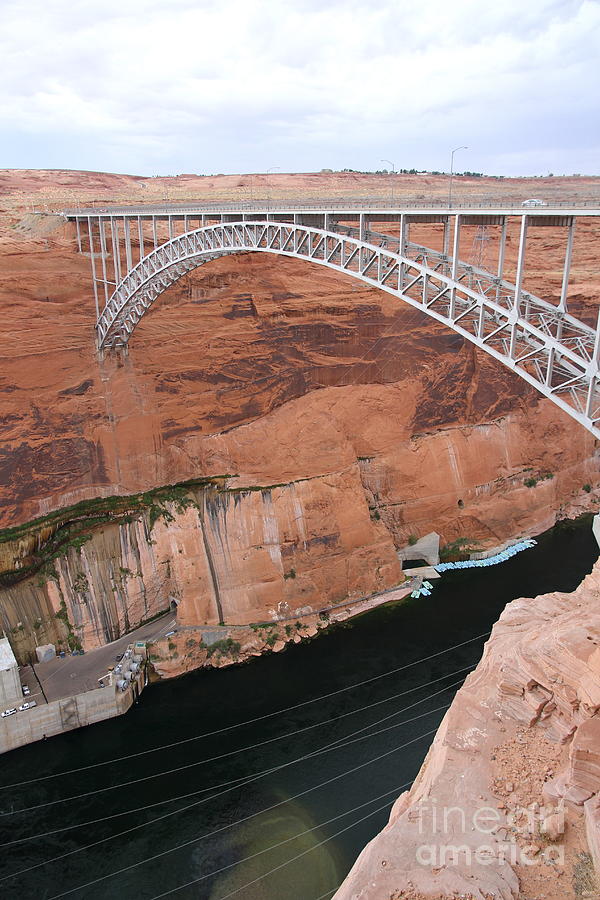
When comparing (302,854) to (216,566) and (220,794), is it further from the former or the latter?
(216,566)

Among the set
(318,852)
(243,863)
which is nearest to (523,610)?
(318,852)

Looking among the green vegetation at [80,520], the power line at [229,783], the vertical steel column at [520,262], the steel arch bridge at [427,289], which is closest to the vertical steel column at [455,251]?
the steel arch bridge at [427,289]

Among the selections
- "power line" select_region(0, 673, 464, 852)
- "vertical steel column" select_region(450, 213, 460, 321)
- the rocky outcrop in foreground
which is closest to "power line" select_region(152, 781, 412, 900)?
"power line" select_region(0, 673, 464, 852)

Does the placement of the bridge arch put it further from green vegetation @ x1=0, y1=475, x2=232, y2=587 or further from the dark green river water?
the dark green river water

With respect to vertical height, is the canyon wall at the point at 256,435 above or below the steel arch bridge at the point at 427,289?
below

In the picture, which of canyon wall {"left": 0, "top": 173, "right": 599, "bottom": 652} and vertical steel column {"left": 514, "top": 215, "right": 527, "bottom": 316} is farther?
canyon wall {"left": 0, "top": 173, "right": 599, "bottom": 652}

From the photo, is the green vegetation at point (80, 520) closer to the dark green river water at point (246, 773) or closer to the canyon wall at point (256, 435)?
the canyon wall at point (256, 435)
